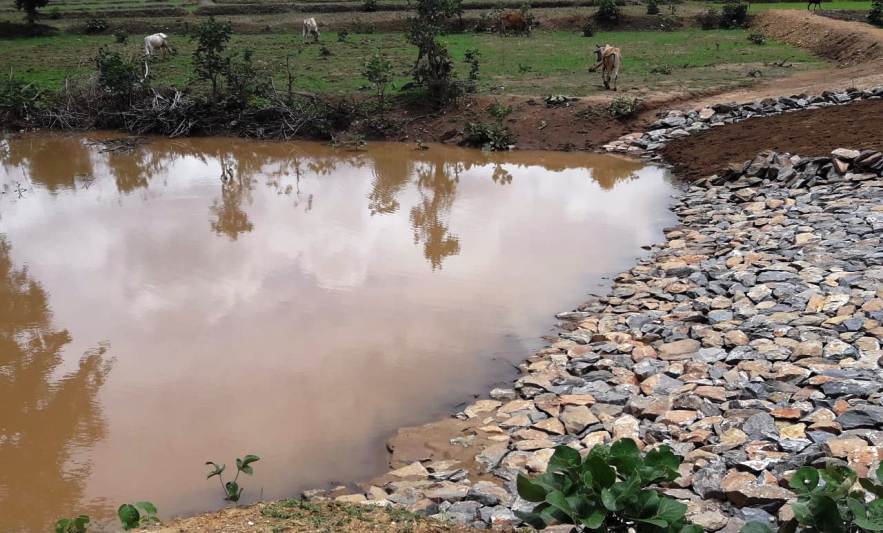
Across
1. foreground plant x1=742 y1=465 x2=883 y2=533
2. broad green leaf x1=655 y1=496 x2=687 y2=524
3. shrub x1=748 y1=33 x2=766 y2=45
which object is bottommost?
broad green leaf x1=655 y1=496 x2=687 y2=524

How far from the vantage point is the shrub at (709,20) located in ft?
96.0

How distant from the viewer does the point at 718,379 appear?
20.7 ft

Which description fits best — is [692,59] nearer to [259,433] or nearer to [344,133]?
[344,133]

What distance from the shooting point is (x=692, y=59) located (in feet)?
74.3

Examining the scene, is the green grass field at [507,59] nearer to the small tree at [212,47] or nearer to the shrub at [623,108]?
the shrub at [623,108]

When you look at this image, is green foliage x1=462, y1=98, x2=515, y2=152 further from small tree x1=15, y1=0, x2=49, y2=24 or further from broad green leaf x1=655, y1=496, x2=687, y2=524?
small tree x1=15, y1=0, x2=49, y2=24

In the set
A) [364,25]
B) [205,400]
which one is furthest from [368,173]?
[364,25]

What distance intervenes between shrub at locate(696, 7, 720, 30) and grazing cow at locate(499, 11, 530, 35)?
6959 millimetres

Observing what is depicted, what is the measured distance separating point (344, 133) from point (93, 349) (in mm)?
11613

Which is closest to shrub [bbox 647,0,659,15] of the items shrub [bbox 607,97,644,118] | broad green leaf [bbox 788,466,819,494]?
shrub [bbox 607,97,644,118]

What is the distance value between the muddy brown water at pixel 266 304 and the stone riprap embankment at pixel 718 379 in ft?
2.19

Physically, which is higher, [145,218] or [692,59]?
[692,59]

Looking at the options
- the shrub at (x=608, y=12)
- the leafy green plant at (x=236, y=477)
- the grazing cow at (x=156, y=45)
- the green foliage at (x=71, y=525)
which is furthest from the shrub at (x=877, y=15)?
the green foliage at (x=71, y=525)

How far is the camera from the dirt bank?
12969 mm
